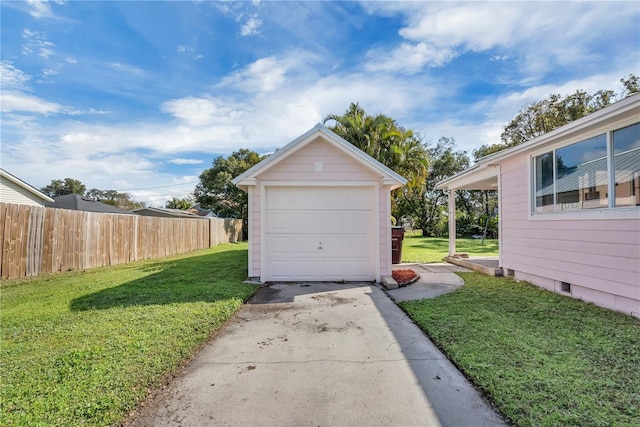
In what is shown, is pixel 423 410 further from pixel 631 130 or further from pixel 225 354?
pixel 631 130

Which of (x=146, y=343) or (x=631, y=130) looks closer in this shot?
(x=146, y=343)

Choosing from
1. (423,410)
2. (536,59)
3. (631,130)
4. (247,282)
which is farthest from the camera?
(536,59)

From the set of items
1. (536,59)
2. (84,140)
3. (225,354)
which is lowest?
(225,354)

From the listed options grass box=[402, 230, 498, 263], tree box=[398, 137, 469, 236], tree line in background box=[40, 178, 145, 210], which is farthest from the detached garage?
tree line in background box=[40, 178, 145, 210]

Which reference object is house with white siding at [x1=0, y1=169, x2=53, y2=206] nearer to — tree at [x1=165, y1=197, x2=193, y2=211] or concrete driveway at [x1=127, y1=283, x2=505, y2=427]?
concrete driveway at [x1=127, y1=283, x2=505, y2=427]

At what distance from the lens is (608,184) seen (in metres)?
4.72

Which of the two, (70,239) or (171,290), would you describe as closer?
(171,290)

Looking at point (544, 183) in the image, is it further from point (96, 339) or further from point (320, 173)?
point (96, 339)

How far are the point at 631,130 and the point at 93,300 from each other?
9.35 meters

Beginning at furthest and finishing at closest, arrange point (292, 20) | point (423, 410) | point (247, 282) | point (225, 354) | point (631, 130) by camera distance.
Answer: point (292, 20) < point (247, 282) < point (631, 130) < point (225, 354) < point (423, 410)

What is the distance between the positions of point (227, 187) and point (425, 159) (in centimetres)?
2032

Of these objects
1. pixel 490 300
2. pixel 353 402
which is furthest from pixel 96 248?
pixel 490 300

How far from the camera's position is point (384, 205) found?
285 inches

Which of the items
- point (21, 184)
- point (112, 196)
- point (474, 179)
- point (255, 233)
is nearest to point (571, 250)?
point (474, 179)
